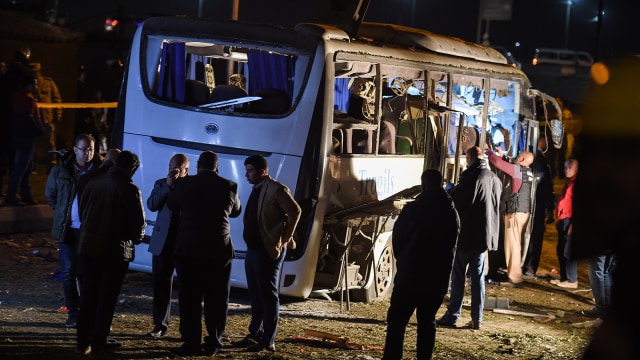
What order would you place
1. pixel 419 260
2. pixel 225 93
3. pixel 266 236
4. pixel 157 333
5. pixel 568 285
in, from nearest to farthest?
pixel 419 260 → pixel 266 236 → pixel 157 333 → pixel 225 93 → pixel 568 285

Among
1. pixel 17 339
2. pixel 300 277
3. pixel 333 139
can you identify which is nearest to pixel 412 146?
pixel 333 139

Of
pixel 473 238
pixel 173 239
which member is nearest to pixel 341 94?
pixel 473 238

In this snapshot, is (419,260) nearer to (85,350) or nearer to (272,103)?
(85,350)

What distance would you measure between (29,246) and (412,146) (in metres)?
5.07

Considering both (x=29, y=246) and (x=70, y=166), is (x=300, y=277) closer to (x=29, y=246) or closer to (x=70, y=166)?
(x=70, y=166)

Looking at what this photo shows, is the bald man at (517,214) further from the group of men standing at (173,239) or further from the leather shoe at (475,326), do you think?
the group of men standing at (173,239)

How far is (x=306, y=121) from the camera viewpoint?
1116 centimetres

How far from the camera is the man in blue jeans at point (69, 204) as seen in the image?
9516 millimetres

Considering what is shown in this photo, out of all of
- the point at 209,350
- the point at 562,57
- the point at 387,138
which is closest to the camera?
the point at 209,350

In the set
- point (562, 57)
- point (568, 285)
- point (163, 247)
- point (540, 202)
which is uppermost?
point (562, 57)

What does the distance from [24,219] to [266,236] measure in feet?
21.6

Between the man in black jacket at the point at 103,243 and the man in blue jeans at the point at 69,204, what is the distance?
80cm

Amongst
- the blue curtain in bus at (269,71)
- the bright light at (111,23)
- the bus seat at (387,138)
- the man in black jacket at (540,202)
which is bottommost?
the man in black jacket at (540,202)

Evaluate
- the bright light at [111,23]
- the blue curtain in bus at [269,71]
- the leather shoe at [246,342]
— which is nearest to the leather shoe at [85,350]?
the leather shoe at [246,342]
